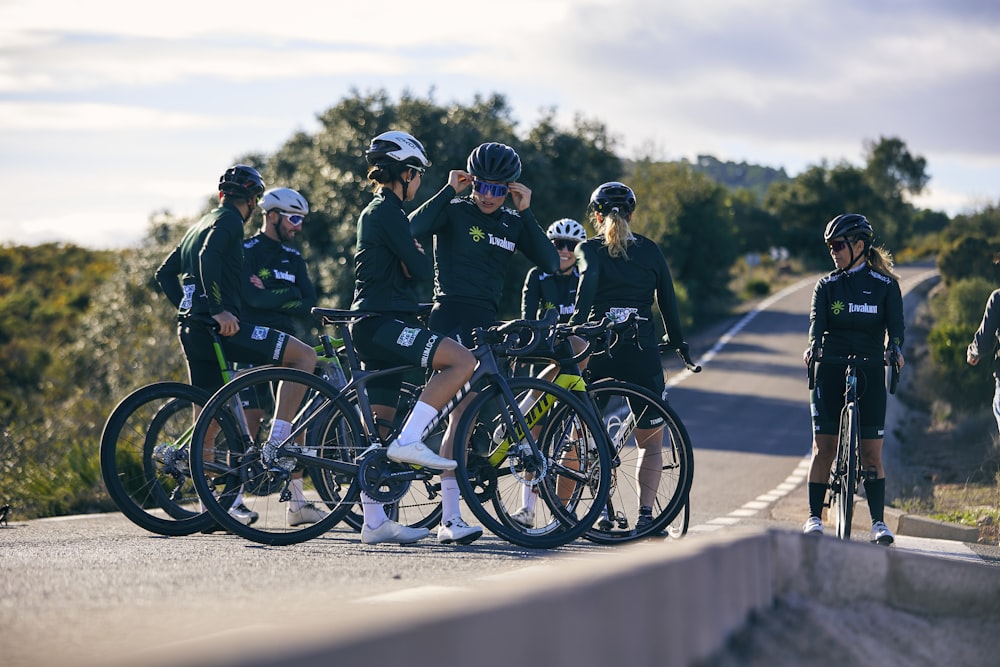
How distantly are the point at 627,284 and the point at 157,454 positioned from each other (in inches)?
125

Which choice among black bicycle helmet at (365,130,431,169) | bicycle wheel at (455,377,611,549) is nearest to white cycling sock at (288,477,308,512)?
bicycle wheel at (455,377,611,549)

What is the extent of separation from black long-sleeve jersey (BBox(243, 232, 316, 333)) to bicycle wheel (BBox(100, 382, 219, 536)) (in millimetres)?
1209

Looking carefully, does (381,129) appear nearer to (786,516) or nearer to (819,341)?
(786,516)

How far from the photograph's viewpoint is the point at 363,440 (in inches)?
294

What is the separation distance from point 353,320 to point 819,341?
330 cm

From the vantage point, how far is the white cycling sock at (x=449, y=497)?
7.28 metres

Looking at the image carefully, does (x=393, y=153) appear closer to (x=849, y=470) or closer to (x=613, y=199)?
(x=613, y=199)

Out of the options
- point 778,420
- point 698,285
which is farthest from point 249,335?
point 698,285

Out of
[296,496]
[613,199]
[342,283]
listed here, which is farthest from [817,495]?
[342,283]

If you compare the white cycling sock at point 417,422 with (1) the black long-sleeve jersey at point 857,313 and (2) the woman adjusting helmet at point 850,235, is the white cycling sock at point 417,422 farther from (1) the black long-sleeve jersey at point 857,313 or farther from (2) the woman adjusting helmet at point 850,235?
(2) the woman adjusting helmet at point 850,235

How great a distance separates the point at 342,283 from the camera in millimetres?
31750

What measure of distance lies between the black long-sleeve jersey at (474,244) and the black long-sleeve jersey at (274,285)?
72.2 inches

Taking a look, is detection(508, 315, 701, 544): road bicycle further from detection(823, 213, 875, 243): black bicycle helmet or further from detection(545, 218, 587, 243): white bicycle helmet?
detection(545, 218, 587, 243): white bicycle helmet

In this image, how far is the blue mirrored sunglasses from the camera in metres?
7.86
